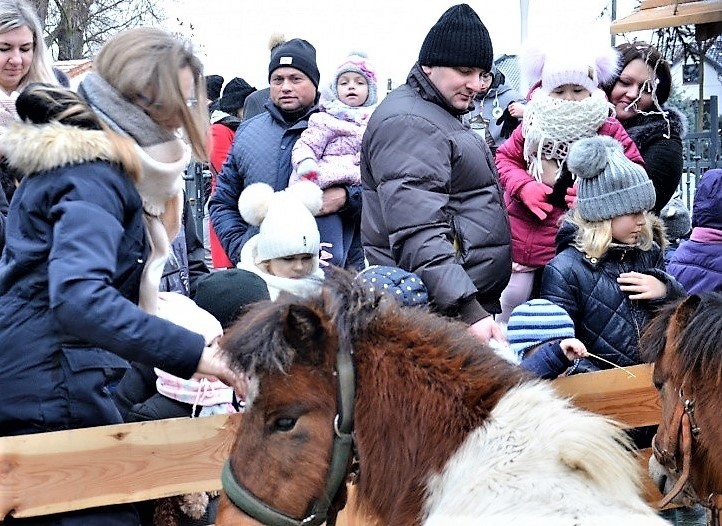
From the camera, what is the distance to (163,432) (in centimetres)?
354

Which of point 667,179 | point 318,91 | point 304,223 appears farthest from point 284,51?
point 667,179

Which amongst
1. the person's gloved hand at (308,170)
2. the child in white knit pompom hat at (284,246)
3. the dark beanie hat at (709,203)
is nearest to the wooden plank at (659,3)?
the dark beanie hat at (709,203)

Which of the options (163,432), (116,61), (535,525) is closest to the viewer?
(535,525)

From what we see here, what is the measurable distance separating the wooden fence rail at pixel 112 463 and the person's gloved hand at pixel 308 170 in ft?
6.62

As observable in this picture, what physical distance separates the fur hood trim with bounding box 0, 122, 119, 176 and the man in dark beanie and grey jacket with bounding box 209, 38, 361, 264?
8.99ft

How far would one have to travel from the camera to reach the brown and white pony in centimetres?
228

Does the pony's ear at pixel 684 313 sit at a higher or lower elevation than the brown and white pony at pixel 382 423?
lower

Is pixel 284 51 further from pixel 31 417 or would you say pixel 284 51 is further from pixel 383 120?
pixel 31 417

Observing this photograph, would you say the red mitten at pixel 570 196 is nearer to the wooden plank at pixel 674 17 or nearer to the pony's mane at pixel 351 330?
the pony's mane at pixel 351 330

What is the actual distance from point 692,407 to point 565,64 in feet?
7.78

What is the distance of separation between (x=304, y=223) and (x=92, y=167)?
77.6 inches

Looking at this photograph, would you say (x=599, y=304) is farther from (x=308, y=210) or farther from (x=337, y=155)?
(x=337, y=155)

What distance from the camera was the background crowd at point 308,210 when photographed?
8.94ft

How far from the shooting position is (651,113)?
579 centimetres
